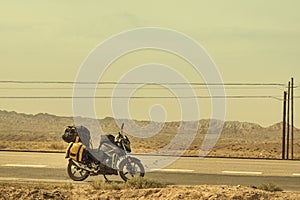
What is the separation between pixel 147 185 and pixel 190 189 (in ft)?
3.94

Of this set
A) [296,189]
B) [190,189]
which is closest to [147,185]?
[190,189]

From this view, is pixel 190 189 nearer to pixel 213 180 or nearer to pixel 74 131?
pixel 74 131

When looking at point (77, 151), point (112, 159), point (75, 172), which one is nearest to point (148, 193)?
point (112, 159)

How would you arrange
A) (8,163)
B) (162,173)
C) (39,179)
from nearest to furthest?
1. (39,179)
2. (162,173)
3. (8,163)

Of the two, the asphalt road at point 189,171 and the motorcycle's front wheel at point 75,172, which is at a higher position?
the asphalt road at point 189,171

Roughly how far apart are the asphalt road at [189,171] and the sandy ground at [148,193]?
150 inches

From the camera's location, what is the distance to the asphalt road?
22.7 m

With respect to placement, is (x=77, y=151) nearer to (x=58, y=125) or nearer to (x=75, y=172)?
(x=75, y=172)

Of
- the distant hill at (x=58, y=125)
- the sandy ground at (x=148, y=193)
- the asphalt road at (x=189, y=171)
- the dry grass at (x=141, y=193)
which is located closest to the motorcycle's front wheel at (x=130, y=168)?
the asphalt road at (x=189, y=171)

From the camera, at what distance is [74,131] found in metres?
20.3

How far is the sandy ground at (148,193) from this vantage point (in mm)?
16266

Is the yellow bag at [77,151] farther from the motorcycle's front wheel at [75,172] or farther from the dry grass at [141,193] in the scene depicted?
the dry grass at [141,193]

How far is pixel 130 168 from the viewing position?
65.7 feet

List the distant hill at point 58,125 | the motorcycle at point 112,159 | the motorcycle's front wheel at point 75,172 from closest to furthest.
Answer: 1. the motorcycle at point 112,159
2. the motorcycle's front wheel at point 75,172
3. the distant hill at point 58,125
